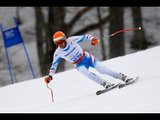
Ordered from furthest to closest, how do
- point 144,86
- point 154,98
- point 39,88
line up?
point 39,88, point 144,86, point 154,98

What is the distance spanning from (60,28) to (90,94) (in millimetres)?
12668

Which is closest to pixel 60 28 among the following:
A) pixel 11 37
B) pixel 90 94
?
pixel 11 37

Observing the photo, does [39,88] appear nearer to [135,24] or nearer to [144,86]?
[144,86]

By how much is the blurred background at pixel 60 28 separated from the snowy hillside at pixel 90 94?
636 centimetres

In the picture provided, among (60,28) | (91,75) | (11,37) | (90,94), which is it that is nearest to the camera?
(91,75)

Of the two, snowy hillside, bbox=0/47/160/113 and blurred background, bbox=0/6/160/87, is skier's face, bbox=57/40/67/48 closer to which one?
snowy hillside, bbox=0/47/160/113

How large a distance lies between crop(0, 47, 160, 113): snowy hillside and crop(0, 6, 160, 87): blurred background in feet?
20.9

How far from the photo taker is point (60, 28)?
2486cm

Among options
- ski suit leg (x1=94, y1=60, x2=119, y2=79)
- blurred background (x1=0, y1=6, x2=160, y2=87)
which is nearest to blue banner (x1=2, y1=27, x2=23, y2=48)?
blurred background (x1=0, y1=6, x2=160, y2=87)

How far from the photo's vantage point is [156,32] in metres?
32.7

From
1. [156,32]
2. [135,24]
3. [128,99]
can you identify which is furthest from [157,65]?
[156,32]

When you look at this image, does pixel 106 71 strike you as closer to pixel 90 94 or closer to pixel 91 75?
pixel 91 75
